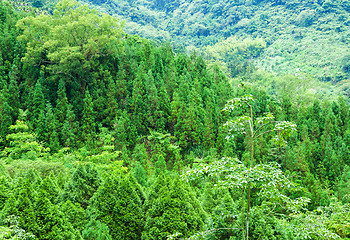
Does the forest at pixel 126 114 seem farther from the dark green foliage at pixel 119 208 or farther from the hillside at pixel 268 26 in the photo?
the hillside at pixel 268 26

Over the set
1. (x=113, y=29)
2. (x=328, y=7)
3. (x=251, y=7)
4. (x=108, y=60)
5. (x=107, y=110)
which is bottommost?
(x=107, y=110)

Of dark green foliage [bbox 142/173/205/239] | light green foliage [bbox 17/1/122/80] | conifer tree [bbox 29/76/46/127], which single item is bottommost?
dark green foliage [bbox 142/173/205/239]

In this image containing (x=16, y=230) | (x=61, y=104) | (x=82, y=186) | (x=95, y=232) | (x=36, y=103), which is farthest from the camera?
(x=61, y=104)

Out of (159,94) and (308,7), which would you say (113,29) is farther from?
(308,7)

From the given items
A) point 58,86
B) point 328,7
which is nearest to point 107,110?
point 58,86

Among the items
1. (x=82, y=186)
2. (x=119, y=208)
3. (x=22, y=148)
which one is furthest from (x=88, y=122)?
(x=119, y=208)

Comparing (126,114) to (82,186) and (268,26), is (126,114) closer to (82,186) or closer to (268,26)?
(82,186)

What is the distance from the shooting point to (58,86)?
1669 cm

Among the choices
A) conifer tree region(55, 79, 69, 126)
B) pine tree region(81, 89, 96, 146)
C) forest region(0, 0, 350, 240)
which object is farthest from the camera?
conifer tree region(55, 79, 69, 126)

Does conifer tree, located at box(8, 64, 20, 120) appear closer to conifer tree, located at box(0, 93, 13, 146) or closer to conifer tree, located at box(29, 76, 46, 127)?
conifer tree, located at box(0, 93, 13, 146)

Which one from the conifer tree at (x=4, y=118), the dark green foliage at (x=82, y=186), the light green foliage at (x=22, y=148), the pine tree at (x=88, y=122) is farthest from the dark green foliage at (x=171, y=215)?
the conifer tree at (x=4, y=118)

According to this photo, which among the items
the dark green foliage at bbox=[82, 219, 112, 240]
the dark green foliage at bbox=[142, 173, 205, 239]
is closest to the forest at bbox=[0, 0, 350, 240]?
the dark green foliage at bbox=[142, 173, 205, 239]

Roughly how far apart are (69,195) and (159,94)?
474 inches

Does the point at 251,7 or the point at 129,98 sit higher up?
the point at 251,7
